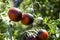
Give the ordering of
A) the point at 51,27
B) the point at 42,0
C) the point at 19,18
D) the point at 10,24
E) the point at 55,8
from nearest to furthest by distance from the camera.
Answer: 1. the point at 10,24
2. the point at 19,18
3. the point at 51,27
4. the point at 42,0
5. the point at 55,8

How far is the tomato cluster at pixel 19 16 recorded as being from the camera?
4.99ft

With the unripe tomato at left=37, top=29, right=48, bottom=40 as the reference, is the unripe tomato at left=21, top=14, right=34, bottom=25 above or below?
above

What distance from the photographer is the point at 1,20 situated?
4.73 ft

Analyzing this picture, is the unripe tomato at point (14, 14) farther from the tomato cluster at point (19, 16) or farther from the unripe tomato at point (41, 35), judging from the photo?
the unripe tomato at point (41, 35)

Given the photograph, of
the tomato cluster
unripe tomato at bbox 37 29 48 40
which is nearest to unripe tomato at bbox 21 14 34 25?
the tomato cluster

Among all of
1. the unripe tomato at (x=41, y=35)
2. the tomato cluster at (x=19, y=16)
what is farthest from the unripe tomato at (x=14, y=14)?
the unripe tomato at (x=41, y=35)

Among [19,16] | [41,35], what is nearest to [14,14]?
[19,16]

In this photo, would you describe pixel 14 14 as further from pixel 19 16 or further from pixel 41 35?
pixel 41 35

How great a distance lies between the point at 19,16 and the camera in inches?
60.7

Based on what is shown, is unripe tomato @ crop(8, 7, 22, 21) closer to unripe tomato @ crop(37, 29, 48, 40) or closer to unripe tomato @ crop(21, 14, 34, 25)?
unripe tomato @ crop(21, 14, 34, 25)

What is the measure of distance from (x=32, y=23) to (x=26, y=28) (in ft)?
0.23

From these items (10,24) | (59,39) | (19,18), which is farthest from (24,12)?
(59,39)

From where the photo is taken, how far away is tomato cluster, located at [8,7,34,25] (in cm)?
152

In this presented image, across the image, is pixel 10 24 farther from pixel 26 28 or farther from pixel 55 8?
pixel 55 8
